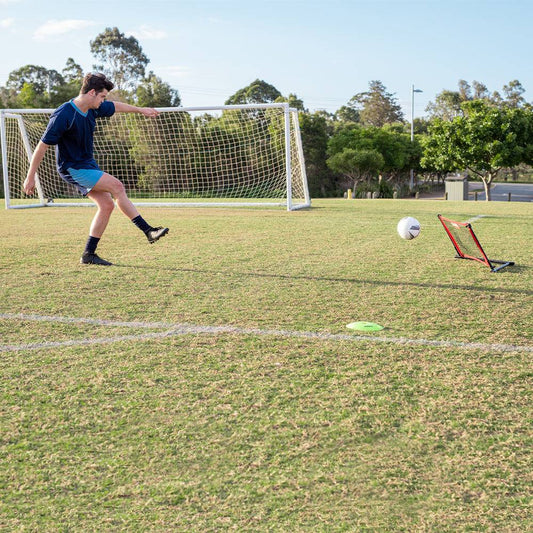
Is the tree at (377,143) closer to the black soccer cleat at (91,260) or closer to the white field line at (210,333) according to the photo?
the black soccer cleat at (91,260)

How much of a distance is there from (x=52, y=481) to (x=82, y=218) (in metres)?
11.5

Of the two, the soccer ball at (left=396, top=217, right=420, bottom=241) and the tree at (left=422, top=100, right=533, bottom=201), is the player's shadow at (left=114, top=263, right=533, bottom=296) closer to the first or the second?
the soccer ball at (left=396, top=217, right=420, bottom=241)

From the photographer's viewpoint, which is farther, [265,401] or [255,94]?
[255,94]

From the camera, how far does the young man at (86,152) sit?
6.43 metres

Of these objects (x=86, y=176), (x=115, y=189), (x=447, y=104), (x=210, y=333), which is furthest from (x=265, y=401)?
(x=447, y=104)

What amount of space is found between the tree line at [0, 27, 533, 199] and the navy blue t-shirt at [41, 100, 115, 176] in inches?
1423

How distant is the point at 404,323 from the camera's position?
4395mm

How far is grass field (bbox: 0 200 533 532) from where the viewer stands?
6.90 feet

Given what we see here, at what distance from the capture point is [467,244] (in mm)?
6801

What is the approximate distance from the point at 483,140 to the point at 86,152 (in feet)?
129

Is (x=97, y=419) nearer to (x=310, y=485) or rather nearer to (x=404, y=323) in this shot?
(x=310, y=485)

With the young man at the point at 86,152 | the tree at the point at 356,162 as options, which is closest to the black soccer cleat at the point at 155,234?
the young man at the point at 86,152

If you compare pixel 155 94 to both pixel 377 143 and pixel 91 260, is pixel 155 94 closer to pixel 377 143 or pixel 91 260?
pixel 377 143

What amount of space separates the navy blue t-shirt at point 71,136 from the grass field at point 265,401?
124cm
